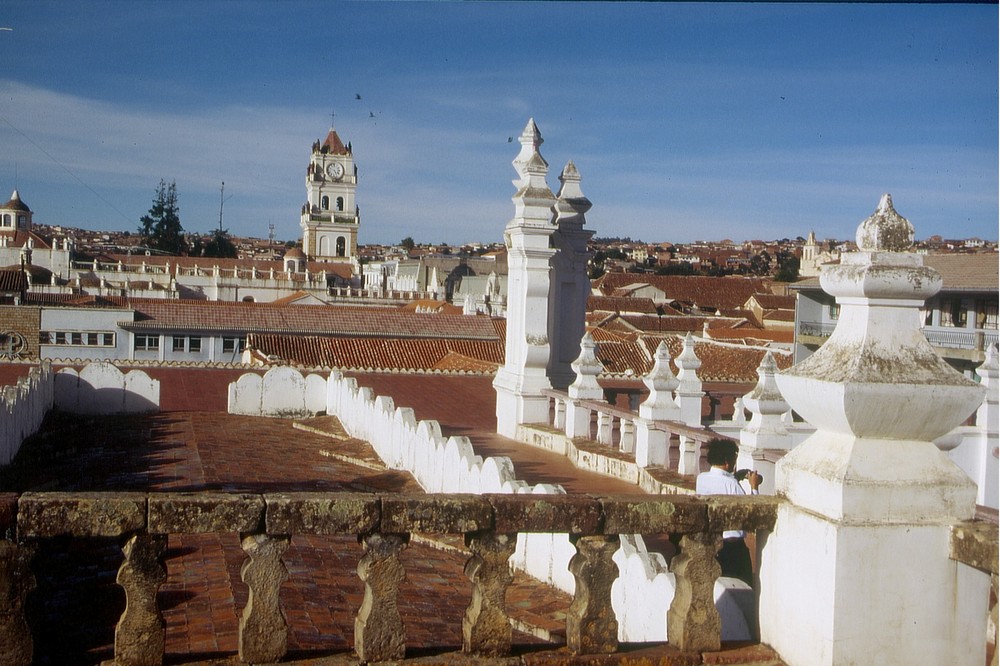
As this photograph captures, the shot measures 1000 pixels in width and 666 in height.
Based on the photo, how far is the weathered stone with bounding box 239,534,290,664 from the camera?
3.36 metres

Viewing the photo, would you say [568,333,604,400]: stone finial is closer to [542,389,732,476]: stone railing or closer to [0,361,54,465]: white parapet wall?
[542,389,732,476]: stone railing

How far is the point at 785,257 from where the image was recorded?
9750cm

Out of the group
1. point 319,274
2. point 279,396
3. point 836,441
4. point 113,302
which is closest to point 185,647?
point 836,441

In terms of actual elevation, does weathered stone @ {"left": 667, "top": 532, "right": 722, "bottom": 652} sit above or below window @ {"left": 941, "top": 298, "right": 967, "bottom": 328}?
below

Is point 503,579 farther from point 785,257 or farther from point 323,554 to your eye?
point 785,257

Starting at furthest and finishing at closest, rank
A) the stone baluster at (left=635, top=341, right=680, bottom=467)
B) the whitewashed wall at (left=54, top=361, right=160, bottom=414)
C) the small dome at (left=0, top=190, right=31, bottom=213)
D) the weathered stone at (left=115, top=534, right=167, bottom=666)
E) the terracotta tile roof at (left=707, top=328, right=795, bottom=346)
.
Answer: the small dome at (left=0, top=190, right=31, bottom=213), the terracotta tile roof at (left=707, top=328, right=795, bottom=346), the whitewashed wall at (left=54, top=361, right=160, bottom=414), the stone baluster at (left=635, top=341, right=680, bottom=467), the weathered stone at (left=115, top=534, right=167, bottom=666)

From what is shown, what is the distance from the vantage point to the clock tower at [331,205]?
13075 cm

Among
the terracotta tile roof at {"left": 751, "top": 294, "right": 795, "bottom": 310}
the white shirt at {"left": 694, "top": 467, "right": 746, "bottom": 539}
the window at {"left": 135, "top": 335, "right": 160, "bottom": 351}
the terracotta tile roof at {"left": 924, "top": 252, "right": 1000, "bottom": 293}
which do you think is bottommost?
the window at {"left": 135, "top": 335, "right": 160, "bottom": 351}

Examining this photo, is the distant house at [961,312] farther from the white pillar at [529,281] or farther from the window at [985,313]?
the white pillar at [529,281]

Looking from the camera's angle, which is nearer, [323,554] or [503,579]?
[503,579]

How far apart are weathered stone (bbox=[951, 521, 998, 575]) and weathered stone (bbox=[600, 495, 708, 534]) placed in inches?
35.4

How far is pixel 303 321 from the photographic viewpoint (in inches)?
1671

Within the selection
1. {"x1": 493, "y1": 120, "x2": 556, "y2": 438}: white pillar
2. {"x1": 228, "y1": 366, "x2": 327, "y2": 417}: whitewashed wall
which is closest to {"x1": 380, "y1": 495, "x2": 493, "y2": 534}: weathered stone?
{"x1": 493, "y1": 120, "x2": 556, "y2": 438}: white pillar

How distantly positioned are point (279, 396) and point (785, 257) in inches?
3371
